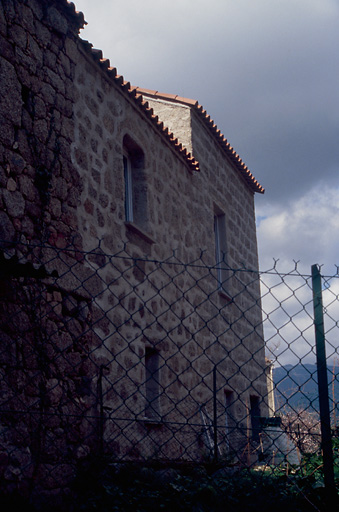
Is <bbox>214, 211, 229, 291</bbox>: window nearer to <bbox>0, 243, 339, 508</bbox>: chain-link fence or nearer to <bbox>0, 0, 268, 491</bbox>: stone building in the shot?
<bbox>0, 0, 268, 491</bbox>: stone building

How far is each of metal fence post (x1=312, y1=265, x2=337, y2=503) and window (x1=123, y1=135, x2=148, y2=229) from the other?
489cm

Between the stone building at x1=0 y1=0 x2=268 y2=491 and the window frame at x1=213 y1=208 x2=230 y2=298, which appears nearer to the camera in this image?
the stone building at x1=0 y1=0 x2=268 y2=491

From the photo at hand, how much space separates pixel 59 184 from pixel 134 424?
268 centimetres

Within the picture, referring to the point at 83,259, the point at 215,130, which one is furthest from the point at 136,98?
the point at 215,130

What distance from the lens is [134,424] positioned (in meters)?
6.47

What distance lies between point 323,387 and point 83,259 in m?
3.49

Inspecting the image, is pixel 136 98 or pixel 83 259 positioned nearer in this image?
pixel 83 259

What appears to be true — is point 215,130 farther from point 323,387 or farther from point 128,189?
point 323,387

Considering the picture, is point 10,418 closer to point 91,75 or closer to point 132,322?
point 132,322

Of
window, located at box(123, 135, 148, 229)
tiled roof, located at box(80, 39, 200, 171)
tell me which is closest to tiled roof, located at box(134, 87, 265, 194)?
tiled roof, located at box(80, 39, 200, 171)

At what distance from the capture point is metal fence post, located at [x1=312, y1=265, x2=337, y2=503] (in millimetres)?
2660

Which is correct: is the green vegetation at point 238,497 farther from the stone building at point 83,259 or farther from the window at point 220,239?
the window at point 220,239

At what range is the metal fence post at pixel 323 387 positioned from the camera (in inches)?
105

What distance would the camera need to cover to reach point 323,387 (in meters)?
2.75
